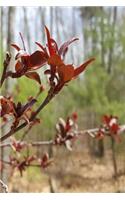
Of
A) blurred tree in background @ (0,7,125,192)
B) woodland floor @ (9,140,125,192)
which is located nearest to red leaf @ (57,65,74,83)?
woodland floor @ (9,140,125,192)

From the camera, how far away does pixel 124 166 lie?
5.96 meters

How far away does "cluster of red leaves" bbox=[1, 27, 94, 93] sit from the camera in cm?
45

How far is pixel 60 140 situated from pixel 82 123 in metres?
5.78

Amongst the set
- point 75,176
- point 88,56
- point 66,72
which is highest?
point 66,72

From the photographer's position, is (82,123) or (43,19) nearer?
(43,19)

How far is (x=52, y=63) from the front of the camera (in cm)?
45

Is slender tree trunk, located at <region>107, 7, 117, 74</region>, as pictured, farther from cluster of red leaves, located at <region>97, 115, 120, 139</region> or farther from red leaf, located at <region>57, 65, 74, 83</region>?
red leaf, located at <region>57, 65, 74, 83</region>

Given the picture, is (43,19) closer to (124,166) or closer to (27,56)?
(124,166)

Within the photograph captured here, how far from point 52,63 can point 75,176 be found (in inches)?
232

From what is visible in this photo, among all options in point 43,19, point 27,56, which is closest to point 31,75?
point 27,56

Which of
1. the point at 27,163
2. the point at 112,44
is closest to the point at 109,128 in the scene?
the point at 27,163

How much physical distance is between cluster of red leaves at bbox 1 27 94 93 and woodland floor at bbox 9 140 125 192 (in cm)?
466

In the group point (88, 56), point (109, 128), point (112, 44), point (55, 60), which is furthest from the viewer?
point (88, 56)

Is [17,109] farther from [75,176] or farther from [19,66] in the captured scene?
[75,176]
